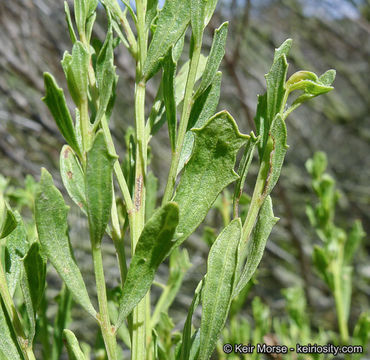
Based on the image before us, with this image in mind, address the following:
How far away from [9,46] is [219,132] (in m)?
2.92

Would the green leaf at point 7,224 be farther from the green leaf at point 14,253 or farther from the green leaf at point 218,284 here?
the green leaf at point 218,284

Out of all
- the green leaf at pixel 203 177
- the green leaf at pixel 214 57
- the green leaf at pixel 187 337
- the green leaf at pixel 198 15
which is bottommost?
the green leaf at pixel 187 337

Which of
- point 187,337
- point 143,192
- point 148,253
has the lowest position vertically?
point 187,337

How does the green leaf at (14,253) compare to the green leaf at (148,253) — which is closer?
the green leaf at (148,253)

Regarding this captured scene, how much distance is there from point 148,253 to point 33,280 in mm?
188

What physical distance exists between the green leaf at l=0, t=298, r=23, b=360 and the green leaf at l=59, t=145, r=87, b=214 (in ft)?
0.61

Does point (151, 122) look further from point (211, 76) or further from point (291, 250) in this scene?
point (291, 250)

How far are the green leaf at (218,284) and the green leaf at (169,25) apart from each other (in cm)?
31

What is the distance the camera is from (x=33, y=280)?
696mm

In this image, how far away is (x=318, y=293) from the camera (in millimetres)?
3607

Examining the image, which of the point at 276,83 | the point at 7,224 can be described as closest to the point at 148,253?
the point at 7,224

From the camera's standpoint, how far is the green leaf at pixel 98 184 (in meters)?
0.61

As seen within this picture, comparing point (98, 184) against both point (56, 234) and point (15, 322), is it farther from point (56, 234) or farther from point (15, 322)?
point (15, 322)

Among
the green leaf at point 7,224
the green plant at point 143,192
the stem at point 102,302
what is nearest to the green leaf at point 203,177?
the green plant at point 143,192
